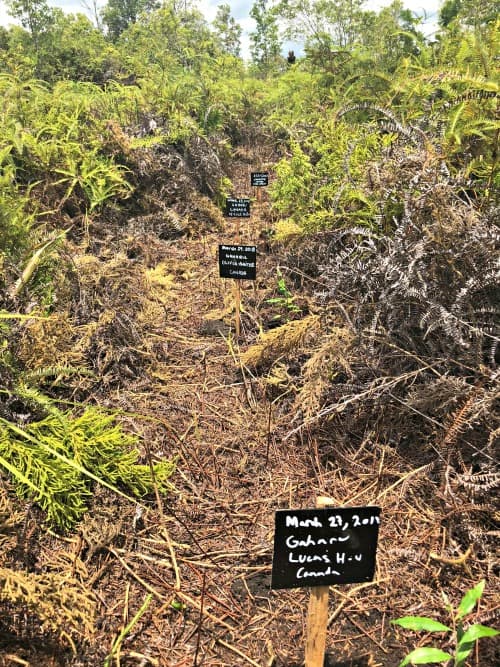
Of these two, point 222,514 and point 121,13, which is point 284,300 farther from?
point 121,13

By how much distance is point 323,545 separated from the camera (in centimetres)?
126

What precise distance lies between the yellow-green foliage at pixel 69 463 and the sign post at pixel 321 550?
0.79 meters

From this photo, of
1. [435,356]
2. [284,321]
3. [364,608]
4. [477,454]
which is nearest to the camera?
[364,608]

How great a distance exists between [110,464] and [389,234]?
1933mm

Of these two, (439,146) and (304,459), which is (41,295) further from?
(439,146)

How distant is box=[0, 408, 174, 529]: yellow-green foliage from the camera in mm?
1819

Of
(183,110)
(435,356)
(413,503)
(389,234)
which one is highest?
(183,110)

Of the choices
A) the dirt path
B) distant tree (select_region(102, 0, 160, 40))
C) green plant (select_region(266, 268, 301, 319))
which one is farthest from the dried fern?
distant tree (select_region(102, 0, 160, 40))

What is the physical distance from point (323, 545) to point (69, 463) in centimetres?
99

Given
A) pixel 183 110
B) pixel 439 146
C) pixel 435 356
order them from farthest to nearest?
pixel 183 110 < pixel 439 146 < pixel 435 356

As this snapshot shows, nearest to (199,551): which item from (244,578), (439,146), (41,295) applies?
(244,578)

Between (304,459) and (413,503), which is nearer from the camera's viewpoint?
(413,503)

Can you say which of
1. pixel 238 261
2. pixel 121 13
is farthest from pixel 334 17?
pixel 121 13

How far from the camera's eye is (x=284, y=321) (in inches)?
136
